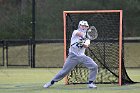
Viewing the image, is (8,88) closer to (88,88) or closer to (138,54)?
(88,88)

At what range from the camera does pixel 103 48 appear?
14.7 meters

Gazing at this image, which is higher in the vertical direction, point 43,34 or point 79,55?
point 43,34

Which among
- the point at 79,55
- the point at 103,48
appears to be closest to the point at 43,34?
the point at 103,48

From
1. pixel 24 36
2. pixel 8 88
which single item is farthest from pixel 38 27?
pixel 8 88

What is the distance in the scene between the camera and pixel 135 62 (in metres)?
22.7

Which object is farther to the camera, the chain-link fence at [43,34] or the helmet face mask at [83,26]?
the chain-link fence at [43,34]

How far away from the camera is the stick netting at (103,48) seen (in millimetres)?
14023

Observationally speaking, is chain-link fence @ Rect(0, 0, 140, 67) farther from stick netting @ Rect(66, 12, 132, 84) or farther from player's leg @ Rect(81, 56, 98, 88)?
player's leg @ Rect(81, 56, 98, 88)

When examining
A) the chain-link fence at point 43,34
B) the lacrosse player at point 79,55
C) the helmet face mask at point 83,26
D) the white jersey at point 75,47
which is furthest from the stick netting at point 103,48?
the chain-link fence at point 43,34

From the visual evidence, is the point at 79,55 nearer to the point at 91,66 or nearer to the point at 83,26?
the point at 91,66

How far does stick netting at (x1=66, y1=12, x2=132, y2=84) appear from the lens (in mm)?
14023

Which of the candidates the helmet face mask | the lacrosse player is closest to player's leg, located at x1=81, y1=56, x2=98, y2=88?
the lacrosse player

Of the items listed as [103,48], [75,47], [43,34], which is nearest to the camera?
[75,47]

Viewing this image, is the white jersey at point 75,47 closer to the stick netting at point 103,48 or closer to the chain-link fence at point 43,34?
the stick netting at point 103,48
